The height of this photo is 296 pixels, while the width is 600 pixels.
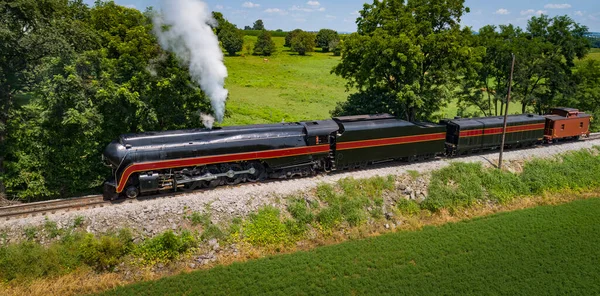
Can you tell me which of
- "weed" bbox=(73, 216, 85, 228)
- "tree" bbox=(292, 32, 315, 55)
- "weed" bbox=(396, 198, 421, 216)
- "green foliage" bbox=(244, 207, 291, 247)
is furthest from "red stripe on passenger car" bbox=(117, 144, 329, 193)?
"tree" bbox=(292, 32, 315, 55)

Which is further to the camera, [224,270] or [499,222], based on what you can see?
[499,222]

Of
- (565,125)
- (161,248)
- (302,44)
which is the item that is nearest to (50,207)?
(161,248)

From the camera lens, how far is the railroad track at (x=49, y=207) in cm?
1543

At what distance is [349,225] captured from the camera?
59.4 feet

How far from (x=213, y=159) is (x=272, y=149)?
2.85 m

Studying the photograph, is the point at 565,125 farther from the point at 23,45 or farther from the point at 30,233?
the point at 23,45

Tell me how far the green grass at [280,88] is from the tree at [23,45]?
10049mm

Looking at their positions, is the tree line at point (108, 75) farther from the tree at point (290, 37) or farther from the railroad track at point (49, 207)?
the tree at point (290, 37)

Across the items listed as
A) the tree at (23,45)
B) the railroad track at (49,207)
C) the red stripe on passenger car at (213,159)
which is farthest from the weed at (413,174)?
the tree at (23,45)

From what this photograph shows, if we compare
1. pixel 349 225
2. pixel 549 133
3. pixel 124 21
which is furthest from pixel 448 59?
pixel 124 21

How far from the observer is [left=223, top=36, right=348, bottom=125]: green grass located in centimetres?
3628

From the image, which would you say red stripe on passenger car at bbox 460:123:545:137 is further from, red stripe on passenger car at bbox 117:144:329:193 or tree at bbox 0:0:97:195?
tree at bbox 0:0:97:195

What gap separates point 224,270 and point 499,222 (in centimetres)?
1322

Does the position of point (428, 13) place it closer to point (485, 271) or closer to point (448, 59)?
point (448, 59)
